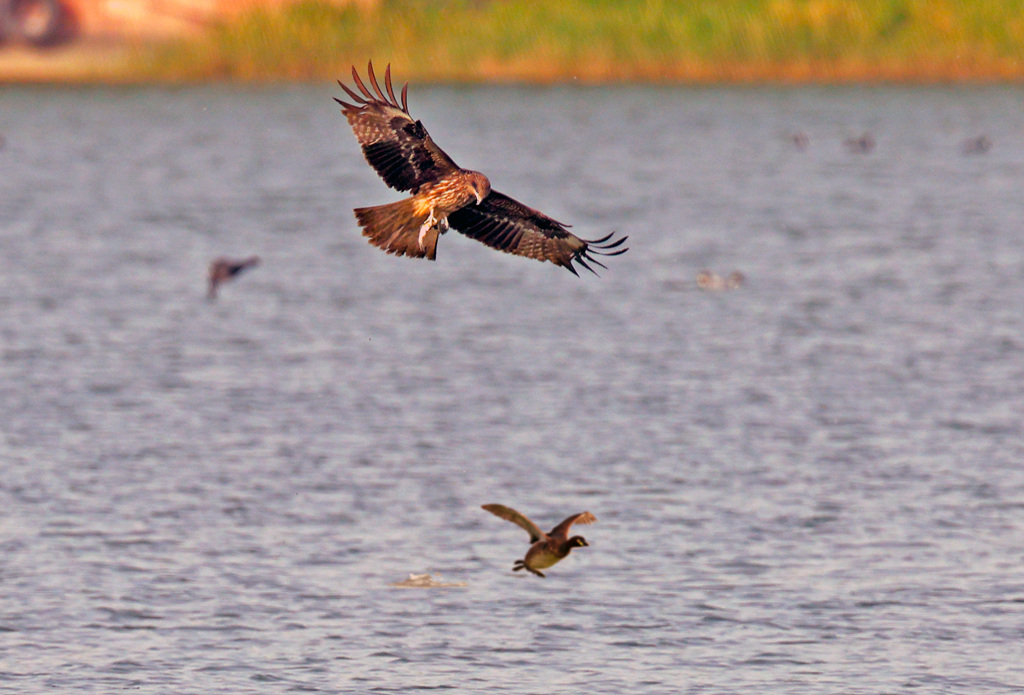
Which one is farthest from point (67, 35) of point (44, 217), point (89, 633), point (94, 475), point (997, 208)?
point (89, 633)

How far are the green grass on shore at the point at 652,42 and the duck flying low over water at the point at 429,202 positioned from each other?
54.9 meters

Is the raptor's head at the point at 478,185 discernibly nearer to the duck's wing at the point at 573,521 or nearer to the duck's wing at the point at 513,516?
the duck's wing at the point at 513,516

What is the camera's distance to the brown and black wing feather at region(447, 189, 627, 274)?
1420cm

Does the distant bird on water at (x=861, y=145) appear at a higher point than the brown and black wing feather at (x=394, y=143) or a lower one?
higher

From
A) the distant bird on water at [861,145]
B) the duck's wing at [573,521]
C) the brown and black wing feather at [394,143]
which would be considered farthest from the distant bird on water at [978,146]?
the brown and black wing feather at [394,143]

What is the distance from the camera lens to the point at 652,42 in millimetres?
69250

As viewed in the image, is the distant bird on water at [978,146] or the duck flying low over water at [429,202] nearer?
the duck flying low over water at [429,202]

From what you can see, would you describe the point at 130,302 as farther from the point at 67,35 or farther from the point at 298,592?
the point at 67,35

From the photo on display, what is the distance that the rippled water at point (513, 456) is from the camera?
16.0m

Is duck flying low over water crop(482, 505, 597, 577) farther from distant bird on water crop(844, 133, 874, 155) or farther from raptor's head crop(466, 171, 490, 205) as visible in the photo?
distant bird on water crop(844, 133, 874, 155)

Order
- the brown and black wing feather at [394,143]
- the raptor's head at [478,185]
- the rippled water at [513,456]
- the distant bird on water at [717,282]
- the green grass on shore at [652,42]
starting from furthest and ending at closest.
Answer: the green grass on shore at [652,42] < the distant bird on water at [717,282] < the rippled water at [513,456] < the brown and black wing feather at [394,143] < the raptor's head at [478,185]

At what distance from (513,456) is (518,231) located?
8.42 meters

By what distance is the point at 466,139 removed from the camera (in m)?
72.6

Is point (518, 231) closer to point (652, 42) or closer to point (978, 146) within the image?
point (978, 146)
